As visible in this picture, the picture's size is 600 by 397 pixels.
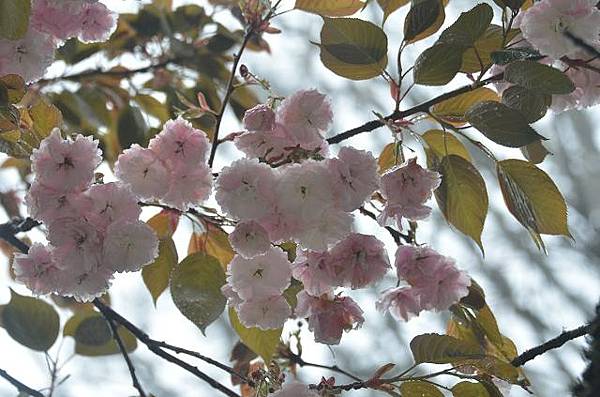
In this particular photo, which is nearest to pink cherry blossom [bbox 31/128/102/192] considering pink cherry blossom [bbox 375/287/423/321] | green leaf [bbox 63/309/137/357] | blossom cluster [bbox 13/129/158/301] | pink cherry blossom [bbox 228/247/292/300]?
blossom cluster [bbox 13/129/158/301]

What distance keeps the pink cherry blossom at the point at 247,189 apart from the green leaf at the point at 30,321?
1.16 ft

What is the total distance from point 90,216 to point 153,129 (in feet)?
0.89

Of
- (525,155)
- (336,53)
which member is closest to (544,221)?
(525,155)

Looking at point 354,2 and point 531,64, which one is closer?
point 531,64

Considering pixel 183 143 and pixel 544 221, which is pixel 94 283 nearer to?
pixel 183 143

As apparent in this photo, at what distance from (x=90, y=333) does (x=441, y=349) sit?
43cm

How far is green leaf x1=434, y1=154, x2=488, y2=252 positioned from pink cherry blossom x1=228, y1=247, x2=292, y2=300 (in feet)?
0.39

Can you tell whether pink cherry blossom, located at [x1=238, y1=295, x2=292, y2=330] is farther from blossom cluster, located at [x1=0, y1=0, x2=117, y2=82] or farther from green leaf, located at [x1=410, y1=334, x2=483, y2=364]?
blossom cluster, located at [x1=0, y1=0, x2=117, y2=82]

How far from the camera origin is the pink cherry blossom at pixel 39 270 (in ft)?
1.77

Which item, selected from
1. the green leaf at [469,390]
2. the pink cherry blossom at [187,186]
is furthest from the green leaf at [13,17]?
the green leaf at [469,390]

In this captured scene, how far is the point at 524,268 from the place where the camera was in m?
4.27

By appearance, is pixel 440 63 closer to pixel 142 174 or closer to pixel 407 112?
pixel 407 112

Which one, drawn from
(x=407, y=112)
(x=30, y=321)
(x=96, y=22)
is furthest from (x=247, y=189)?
(x=30, y=321)

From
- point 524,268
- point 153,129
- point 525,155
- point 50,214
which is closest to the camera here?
point 50,214
